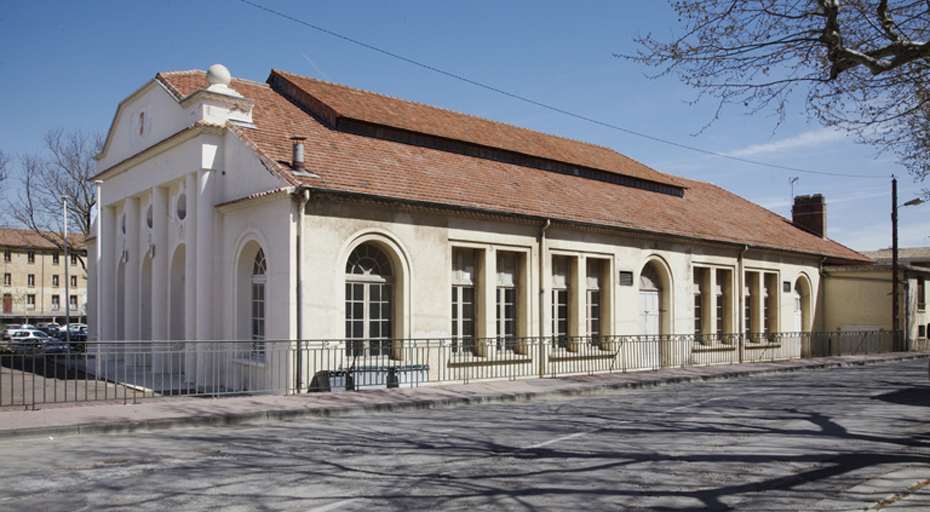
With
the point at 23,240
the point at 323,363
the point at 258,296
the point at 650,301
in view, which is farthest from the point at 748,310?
the point at 23,240

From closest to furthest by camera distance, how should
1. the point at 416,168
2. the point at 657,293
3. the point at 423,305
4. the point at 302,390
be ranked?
the point at 302,390, the point at 423,305, the point at 416,168, the point at 657,293

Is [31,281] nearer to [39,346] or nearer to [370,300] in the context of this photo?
[370,300]

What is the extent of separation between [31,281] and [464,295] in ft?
236

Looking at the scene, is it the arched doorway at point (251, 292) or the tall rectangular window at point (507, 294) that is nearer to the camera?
the arched doorway at point (251, 292)

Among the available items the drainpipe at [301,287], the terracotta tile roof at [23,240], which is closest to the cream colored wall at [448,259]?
the drainpipe at [301,287]

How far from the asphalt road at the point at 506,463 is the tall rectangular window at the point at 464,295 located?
505 centimetres

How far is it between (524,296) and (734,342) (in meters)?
10.2

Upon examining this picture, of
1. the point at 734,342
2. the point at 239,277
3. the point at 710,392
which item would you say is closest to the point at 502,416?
the point at 710,392

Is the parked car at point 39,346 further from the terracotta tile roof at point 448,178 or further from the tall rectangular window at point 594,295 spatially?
the tall rectangular window at point 594,295

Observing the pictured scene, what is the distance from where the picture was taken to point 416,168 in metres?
18.2

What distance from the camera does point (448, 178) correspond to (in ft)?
60.7

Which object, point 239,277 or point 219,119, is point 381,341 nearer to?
point 239,277

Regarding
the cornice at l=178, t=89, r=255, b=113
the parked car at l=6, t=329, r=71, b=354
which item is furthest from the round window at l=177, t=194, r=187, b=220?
the parked car at l=6, t=329, r=71, b=354

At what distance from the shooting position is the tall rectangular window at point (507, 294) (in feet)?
60.7
